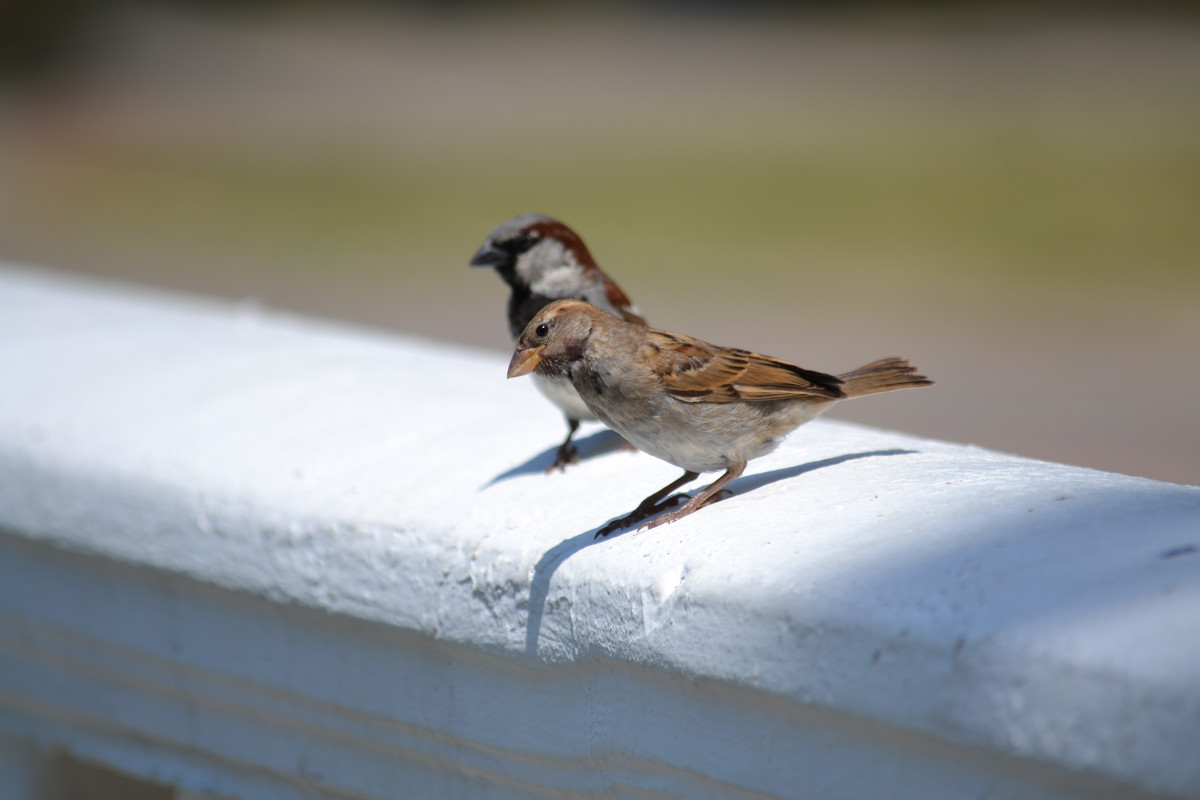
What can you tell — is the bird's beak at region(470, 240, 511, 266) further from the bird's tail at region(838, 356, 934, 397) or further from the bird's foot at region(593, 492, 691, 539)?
the bird's foot at region(593, 492, 691, 539)

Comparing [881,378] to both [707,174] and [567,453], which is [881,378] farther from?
[707,174]

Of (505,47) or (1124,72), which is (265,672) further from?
(505,47)

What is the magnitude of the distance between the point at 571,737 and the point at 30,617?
3.77ft

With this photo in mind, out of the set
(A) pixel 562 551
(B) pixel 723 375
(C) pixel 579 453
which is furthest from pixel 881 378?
(A) pixel 562 551

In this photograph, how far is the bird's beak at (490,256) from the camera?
3.56 meters

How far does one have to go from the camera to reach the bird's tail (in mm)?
2701

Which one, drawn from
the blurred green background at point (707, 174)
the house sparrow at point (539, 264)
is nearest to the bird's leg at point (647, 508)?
the blurred green background at point (707, 174)

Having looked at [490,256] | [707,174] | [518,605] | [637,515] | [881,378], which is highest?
[707,174]

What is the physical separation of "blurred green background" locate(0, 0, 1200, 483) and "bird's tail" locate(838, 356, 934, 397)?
2.27ft

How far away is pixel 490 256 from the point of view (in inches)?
141

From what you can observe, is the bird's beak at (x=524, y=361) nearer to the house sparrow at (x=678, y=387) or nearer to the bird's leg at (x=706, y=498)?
the house sparrow at (x=678, y=387)

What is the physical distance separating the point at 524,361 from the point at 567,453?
0.97 feet

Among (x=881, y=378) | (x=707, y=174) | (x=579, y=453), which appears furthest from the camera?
(x=707, y=174)

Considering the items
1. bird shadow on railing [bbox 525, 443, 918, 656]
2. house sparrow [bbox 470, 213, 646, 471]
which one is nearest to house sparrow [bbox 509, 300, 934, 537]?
bird shadow on railing [bbox 525, 443, 918, 656]
